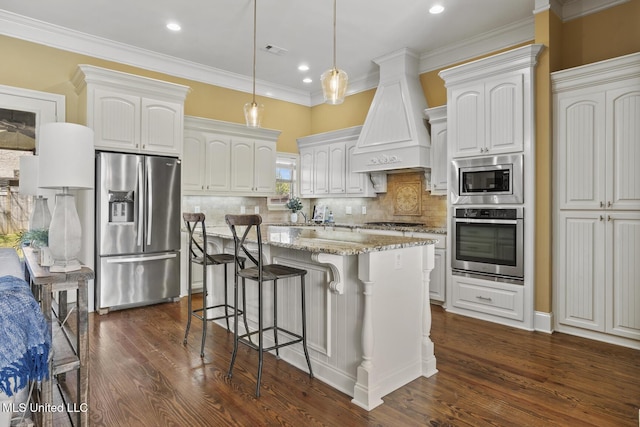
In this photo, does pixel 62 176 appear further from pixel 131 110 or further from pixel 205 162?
pixel 205 162

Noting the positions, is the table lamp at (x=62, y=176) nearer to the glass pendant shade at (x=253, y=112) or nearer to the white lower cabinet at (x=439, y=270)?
the glass pendant shade at (x=253, y=112)

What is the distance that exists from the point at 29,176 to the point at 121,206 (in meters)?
1.30

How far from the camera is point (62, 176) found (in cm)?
175

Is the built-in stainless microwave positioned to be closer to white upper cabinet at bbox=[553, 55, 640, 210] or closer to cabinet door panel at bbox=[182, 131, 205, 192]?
white upper cabinet at bbox=[553, 55, 640, 210]

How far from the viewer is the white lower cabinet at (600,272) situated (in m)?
3.17

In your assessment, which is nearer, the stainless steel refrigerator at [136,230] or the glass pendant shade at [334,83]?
the glass pendant shade at [334,83]

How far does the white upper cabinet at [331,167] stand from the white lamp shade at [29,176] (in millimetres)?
3906

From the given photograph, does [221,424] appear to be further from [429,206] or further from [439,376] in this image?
[429,206]

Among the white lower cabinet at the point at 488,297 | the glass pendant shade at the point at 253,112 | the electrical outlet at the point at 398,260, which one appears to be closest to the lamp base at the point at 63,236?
the electrical outlet at the point at 398,260

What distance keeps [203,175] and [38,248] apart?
9.96ft

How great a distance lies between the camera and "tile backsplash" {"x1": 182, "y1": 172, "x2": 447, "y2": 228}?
502 centimetres

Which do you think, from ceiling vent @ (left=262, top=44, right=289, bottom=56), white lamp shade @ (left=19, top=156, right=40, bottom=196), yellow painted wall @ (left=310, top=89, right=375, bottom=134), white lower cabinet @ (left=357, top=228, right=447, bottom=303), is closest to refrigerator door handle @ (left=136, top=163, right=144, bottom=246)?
white lamp shade @ (left=19, top=156, right=40, bottom=196)

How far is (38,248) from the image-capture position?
2.28m

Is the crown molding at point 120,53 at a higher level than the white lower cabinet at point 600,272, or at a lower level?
higher
